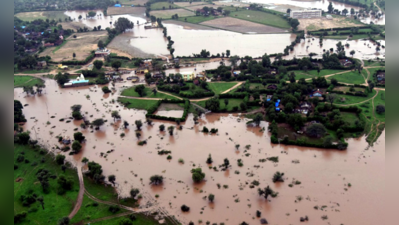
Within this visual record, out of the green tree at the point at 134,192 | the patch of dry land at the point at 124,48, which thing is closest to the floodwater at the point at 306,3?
the patch of dry land at the point at 124,48

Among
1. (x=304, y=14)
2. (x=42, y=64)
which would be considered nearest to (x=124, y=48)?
(x=42, y=64)

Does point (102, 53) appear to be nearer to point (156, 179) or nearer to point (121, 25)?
point (121, 25)

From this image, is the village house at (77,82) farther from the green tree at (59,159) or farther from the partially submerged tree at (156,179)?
the partially submerged tree at (156,179)

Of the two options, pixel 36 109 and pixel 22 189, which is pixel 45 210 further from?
pixel 36 109

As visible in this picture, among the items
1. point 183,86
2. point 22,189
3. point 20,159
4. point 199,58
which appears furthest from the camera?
point 199,58
